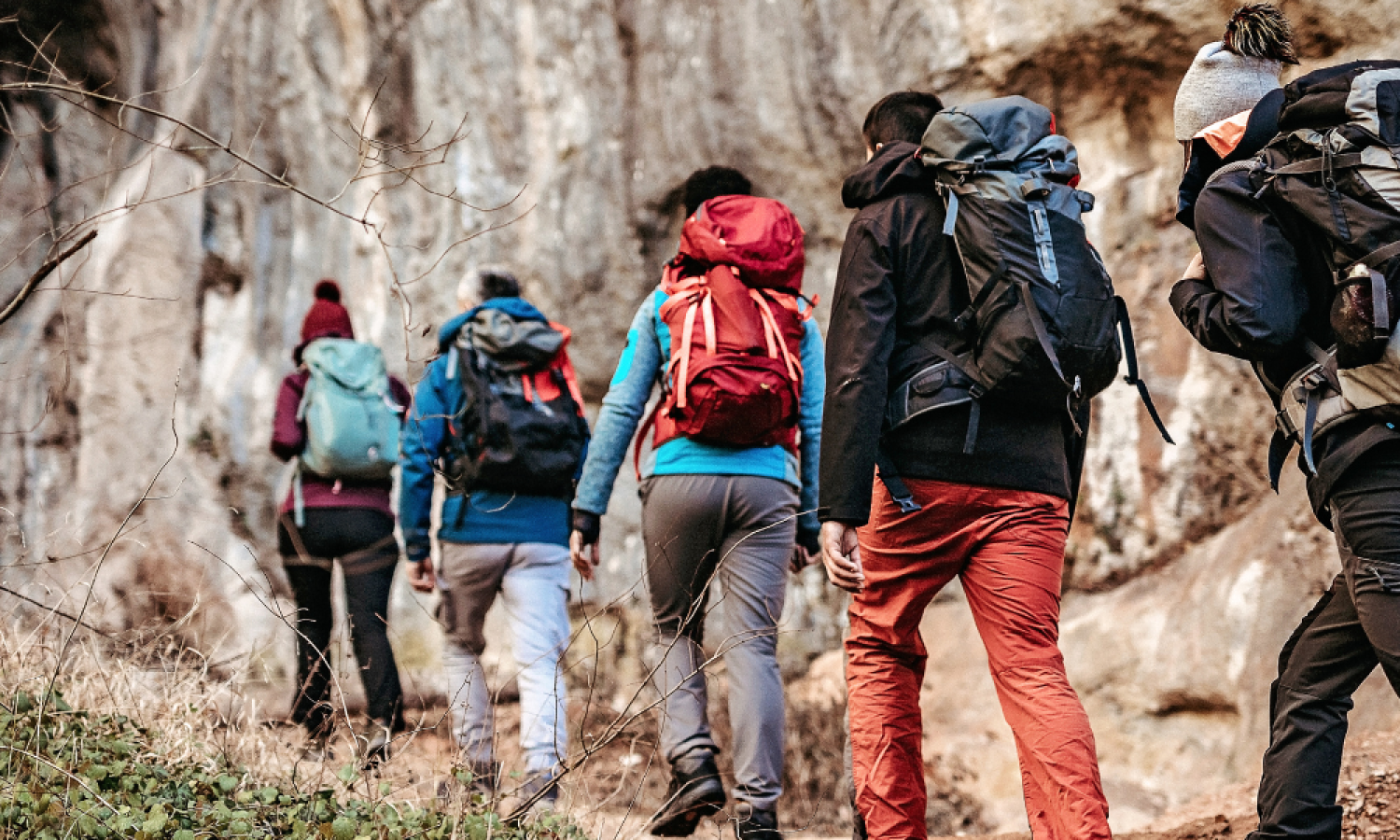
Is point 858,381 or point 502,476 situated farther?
point 502,476

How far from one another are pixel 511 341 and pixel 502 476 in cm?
49

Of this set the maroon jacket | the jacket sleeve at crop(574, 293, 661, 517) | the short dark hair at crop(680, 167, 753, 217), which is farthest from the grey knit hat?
the maroon jacket

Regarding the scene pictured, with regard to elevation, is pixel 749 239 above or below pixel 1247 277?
above

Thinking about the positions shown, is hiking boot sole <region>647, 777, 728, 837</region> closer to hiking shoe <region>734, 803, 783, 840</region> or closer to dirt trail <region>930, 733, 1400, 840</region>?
hiking shoe <region>734, 803, 783, 840</region>

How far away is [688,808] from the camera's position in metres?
3.67

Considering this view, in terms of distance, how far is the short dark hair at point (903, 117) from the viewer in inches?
136

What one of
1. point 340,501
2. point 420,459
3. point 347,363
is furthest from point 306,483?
point 420,459

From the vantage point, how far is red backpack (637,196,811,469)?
3818 millimetres

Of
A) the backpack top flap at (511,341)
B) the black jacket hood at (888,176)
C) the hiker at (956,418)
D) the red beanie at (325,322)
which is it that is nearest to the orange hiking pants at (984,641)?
the hiker at (956,418)

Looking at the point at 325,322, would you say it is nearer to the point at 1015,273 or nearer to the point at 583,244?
the point at 1015,273

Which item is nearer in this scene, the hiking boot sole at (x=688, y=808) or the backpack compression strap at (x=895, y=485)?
the backpack compression strap at (x=895, y=485)

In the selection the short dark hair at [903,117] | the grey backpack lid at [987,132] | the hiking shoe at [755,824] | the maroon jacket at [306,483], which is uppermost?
the short dark hair at [903,117]

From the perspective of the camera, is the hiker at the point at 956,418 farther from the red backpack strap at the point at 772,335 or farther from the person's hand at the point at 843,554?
the red backpack strap at the point at 772,335

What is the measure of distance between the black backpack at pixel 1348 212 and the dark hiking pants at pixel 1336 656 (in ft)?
0.47
